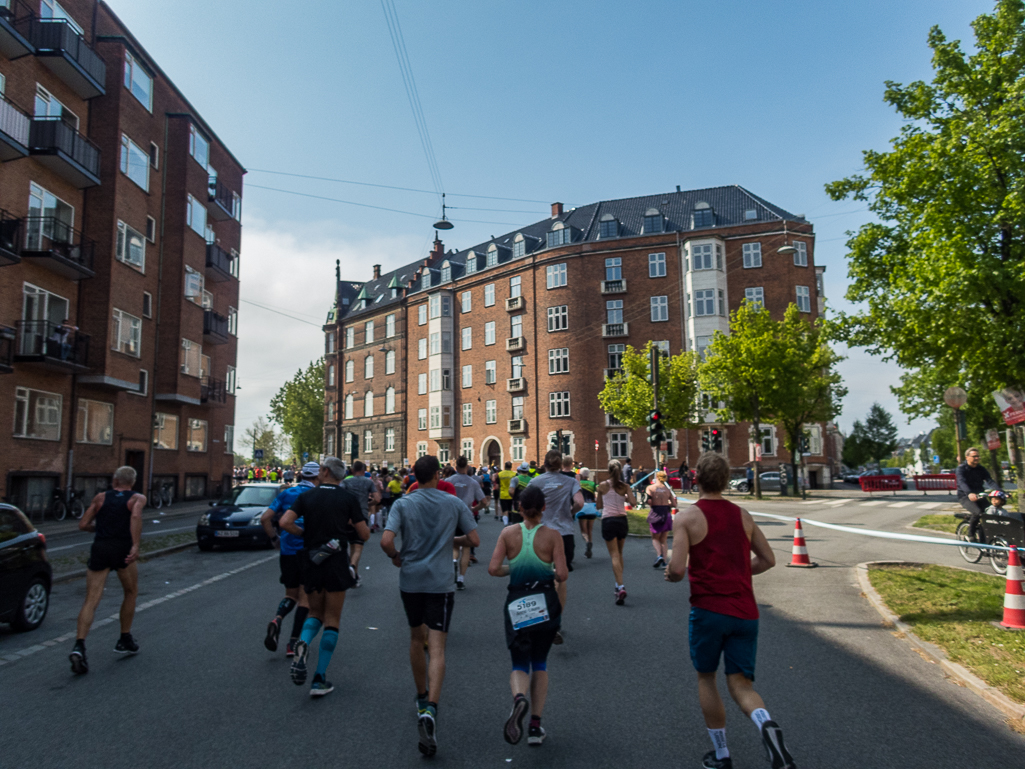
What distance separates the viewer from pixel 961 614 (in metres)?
8.05

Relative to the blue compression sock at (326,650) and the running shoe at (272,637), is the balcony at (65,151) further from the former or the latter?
the blue compression sock at (326,650)

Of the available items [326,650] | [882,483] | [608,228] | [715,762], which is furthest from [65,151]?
[882,483]

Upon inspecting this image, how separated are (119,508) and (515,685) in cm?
421

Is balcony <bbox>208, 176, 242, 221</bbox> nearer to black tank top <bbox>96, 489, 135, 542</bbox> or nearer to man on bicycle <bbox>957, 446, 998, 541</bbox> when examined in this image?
black tank top <bbox>96, 489, 135, 542</bbox>

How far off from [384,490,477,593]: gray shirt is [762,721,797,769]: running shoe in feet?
7.25

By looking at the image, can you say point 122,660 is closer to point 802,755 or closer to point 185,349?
point 802,755

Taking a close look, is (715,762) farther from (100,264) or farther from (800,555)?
(100,264)

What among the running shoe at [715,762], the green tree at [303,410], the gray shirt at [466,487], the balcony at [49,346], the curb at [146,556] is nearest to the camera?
the running shoe at [715,762]

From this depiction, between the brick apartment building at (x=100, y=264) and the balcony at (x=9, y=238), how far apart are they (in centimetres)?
5

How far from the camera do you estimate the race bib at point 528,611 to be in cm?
474

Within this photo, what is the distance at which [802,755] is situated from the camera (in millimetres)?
4375

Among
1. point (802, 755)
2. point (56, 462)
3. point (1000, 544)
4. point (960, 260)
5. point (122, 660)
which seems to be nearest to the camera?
point (802, 755)

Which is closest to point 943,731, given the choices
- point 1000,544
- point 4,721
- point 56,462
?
point 4,721

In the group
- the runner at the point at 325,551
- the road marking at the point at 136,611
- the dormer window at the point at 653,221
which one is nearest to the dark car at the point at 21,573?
the road marking at the point at 136,611
